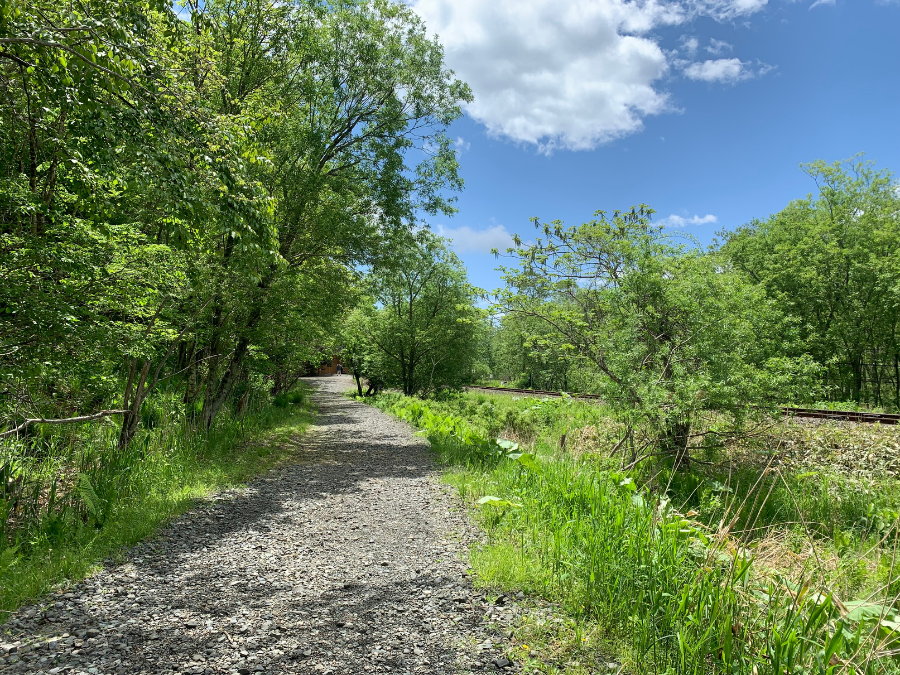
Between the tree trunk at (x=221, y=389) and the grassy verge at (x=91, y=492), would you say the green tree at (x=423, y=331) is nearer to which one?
the tree trunk at (x=221, y=389)

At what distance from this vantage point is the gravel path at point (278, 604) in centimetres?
277

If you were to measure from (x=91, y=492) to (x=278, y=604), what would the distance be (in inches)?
113

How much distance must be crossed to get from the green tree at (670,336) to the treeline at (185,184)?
194 inches

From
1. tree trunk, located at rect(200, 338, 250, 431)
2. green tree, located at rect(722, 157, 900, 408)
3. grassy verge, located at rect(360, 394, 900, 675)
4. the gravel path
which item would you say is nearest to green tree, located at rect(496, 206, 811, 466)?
grassy verge, located at rect(360, 394, 900, 675)

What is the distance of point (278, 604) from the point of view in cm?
350

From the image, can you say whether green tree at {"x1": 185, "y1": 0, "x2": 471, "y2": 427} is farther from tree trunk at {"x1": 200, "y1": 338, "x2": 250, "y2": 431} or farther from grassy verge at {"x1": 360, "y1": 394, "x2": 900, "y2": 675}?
grassy verge at {"x1": 360, "y1": 394, "x2": 900, "y2": 675}

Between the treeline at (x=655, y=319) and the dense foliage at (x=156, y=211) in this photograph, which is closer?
the dense foliage at (x=156, y=211)

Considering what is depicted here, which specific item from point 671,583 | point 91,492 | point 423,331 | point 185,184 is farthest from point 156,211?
point 423,331

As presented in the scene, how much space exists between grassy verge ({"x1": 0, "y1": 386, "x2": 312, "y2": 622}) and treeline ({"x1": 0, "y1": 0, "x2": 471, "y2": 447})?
44 centimetres

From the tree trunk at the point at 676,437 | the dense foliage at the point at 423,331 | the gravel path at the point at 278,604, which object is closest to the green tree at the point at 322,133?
the gravel path at the point at 278,604

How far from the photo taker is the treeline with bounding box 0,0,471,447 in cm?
366

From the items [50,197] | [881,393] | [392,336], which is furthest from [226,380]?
[881,393]

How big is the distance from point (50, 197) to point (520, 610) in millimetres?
6218

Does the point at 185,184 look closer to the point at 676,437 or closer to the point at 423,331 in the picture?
the point at 676,437
